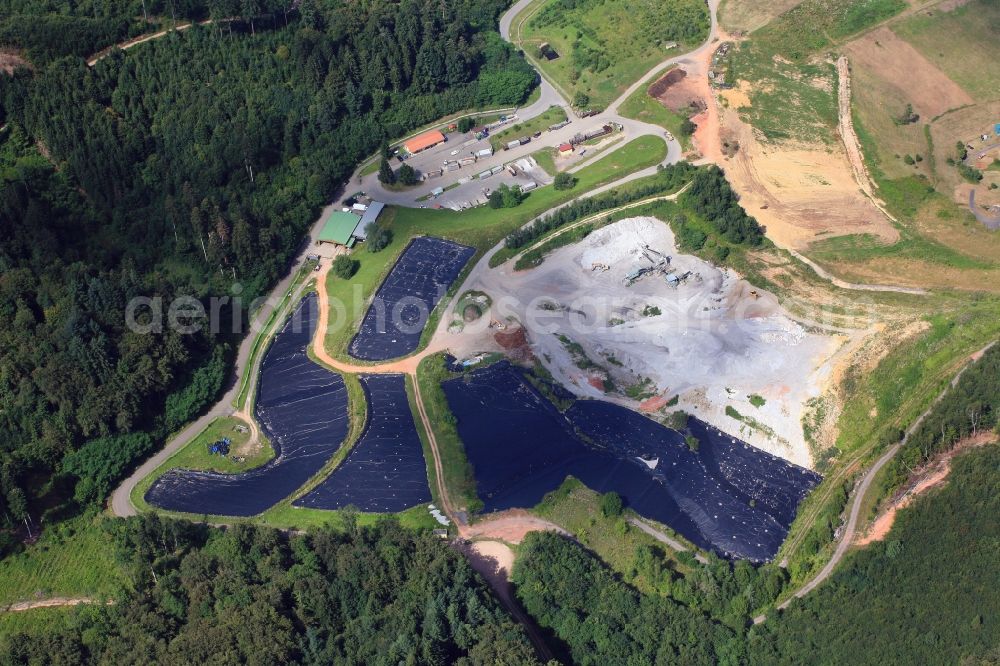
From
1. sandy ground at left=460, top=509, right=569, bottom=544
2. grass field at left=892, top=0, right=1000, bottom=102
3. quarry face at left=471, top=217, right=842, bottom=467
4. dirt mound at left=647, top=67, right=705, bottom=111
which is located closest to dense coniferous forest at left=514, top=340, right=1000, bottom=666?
sandy ground at left=460, top=509, right=569, bottom=544

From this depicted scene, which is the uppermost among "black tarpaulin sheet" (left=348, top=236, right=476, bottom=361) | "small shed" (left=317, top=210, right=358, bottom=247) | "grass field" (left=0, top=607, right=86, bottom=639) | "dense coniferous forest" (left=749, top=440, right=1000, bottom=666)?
A: "small shed" (left=317, top=210, right=358, bottom=247)

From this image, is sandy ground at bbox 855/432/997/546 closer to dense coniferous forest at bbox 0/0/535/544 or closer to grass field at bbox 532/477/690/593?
grass field at bbox 532/477/690/593

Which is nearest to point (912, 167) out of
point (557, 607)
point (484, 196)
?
point (484, 196)

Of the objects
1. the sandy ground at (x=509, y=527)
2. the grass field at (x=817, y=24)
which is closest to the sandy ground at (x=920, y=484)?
the sandy ground at (x=509, y=527)

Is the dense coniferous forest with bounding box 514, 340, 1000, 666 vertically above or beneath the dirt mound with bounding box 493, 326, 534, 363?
beneath

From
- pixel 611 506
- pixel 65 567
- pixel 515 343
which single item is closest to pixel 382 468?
pixel 515 343

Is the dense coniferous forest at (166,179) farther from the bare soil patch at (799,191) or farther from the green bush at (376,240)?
the bare soil patch at (799,191)

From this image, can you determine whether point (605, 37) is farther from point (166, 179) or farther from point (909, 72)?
point (166, 179)
